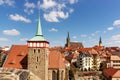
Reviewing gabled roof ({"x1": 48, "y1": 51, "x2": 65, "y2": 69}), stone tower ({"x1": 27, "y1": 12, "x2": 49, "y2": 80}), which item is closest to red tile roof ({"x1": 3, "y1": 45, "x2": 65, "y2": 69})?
gabled roof ({"x1": 48, "y1": 51, "x2": 65, "y2": 69})

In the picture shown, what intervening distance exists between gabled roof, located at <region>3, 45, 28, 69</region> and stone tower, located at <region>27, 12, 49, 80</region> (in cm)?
256

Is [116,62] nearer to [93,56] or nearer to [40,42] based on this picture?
[93,56]

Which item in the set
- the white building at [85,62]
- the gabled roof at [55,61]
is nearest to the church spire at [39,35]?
the gabled roof at [55,61]

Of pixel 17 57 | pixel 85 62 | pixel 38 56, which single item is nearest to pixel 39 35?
pixel 38 56

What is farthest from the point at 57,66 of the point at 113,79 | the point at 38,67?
the point at 113,79

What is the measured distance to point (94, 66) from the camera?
273ft

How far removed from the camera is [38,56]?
117 ft

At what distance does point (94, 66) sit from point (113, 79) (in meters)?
25.3

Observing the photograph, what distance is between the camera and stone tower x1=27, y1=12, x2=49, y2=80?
1405 inches

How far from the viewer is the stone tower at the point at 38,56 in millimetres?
35688

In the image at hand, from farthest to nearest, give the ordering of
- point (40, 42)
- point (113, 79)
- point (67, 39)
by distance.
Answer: point (67, 39) → point (113, 79) → point (40, 42)

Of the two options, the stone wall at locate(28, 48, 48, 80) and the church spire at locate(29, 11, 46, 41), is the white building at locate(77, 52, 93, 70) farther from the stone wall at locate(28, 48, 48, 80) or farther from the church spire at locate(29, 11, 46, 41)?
the church spire at locate(29, 11, 46, 41)

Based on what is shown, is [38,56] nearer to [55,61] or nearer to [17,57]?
[55,61]

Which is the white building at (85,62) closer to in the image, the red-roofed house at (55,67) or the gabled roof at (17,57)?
the red-roofed house at (55,67)
